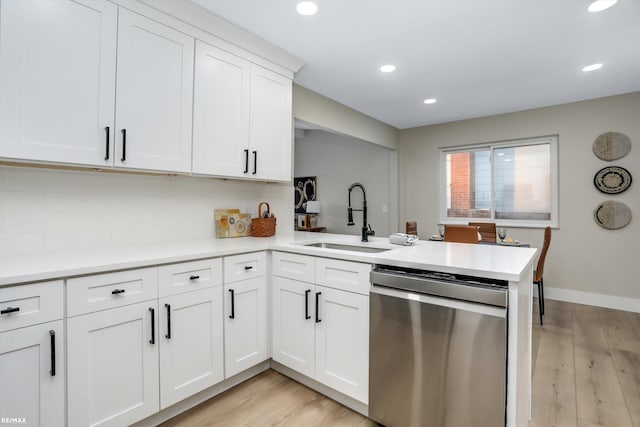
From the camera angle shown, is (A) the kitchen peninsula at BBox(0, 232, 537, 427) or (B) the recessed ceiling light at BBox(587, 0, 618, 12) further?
(B) the recessed ceiling light at BBox(587, 0, 618, 12)

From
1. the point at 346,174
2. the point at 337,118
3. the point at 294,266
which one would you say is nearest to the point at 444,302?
the point at 294,266

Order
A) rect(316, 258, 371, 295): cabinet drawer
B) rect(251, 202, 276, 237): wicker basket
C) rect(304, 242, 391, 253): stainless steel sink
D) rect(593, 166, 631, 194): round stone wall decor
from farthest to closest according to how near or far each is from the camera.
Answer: rect(593, 166, 631, 194): round stone wall decor < rect(251, 202, 276, 237): wicker basket < rect(304, 242, 391, 253): stainless steel sink < rect(316, 258, 371, 295): cabinet drawer

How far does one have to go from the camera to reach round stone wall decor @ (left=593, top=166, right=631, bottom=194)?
3.64m

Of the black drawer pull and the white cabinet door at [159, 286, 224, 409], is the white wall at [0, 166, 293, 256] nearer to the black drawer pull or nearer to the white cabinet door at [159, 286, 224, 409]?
the black drawer pull

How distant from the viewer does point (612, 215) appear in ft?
12.2

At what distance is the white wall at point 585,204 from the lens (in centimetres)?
364

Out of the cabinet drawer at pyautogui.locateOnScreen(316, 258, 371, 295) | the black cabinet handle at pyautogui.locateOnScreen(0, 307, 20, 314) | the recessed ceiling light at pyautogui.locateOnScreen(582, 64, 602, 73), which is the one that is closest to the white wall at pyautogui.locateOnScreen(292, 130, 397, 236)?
the recessed ceiling light at pyautogui.locateOnScreen(582, 64, 602, 73)

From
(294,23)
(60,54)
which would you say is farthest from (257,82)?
(60,54)

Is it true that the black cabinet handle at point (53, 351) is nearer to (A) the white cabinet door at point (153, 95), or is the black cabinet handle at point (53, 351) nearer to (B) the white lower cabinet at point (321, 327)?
(A) the white cabinet door at point (153, 95)

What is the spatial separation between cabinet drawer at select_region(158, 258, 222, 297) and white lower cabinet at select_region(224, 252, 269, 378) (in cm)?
8

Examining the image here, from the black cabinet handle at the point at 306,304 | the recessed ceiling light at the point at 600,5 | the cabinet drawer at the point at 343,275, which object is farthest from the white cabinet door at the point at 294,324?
the recessed ceiling light at the point at 600,5

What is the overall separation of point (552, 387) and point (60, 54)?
139 inches

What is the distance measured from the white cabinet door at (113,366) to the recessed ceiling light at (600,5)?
128 inches

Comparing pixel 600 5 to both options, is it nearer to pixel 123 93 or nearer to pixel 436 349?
pixel 436 349
